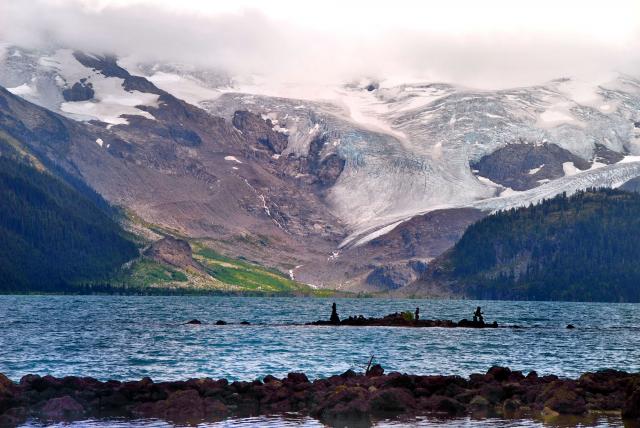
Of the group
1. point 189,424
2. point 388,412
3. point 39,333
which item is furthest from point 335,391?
point 39,333

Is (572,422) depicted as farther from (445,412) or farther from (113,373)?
(113,373)

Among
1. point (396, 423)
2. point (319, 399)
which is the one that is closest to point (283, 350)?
point (319, 399)

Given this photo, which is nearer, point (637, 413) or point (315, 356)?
point (637, 413)

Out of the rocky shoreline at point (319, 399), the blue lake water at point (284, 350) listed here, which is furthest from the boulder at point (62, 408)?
the blue lake water at point (284, 350)

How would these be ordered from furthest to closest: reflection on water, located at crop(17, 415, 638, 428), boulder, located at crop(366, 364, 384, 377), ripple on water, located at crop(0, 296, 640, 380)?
ripple on water, located at crop(0, 296, 640, 380) < boulder, located at crop(366, 364, 384, 377) < reflection on water, located at crop(17, 415, 638, 428)

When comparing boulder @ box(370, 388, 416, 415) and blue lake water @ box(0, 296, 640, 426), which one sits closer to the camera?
boulder @ box(370, 388, 416, 415)

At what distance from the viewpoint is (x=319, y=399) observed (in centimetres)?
8406

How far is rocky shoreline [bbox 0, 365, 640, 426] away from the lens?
80.7 meters

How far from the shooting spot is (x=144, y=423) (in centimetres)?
7731

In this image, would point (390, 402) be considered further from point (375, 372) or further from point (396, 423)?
point (375, 372)

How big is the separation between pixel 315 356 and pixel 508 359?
19.1 meters

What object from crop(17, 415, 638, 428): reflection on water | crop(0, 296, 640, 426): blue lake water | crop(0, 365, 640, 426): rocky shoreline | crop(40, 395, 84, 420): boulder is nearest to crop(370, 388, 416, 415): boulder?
crop(0, 365, 640, 426): rocky shoreline

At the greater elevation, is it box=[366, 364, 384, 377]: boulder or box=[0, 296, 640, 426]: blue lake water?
box=[0, 296, 640, 426]: blue lake water

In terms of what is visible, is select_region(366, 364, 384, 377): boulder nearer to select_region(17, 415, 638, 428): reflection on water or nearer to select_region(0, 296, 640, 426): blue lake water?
select_region(0, 296, 640, 426): blue lake water
